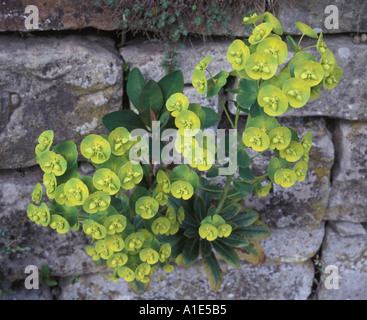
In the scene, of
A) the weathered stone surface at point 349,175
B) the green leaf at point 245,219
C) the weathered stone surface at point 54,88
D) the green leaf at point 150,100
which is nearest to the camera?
the green leaf at point 150,100

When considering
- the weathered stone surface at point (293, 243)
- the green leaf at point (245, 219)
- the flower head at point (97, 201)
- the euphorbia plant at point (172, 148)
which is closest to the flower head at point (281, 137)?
the euphorbia plant at point (172, 148)

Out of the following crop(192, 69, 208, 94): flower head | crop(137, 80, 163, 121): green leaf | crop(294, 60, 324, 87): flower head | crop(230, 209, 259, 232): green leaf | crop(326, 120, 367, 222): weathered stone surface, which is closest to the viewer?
crop(294, 60, 324, 87): flower head

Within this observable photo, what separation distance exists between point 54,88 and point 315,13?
Result: 1014mm

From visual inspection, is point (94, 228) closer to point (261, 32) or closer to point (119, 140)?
point (119, 140)

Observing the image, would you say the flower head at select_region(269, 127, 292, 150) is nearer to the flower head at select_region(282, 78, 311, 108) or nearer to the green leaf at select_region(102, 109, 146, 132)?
the flower head at select_region(282, 78, 311, 108)

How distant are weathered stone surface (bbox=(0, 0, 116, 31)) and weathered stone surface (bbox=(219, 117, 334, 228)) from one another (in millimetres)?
642

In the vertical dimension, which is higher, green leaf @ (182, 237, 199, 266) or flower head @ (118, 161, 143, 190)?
flower head @ (118, 161, 143, 190)

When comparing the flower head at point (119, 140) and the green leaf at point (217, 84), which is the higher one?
the green leaf at point (217, 84)

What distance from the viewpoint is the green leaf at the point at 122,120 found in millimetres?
1331

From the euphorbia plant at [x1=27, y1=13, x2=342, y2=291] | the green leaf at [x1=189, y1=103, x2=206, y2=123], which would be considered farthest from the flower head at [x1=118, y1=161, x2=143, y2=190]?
the green leaf at [x1=189, y1=103, x2=206, y2=123]

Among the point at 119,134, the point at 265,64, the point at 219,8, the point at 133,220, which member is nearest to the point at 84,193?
the point at 119,134

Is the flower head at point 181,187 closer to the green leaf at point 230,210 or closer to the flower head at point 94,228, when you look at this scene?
the flower head at point 94,228

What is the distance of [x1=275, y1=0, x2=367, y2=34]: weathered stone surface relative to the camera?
1.48m

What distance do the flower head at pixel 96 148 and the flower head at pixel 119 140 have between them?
26 mm
